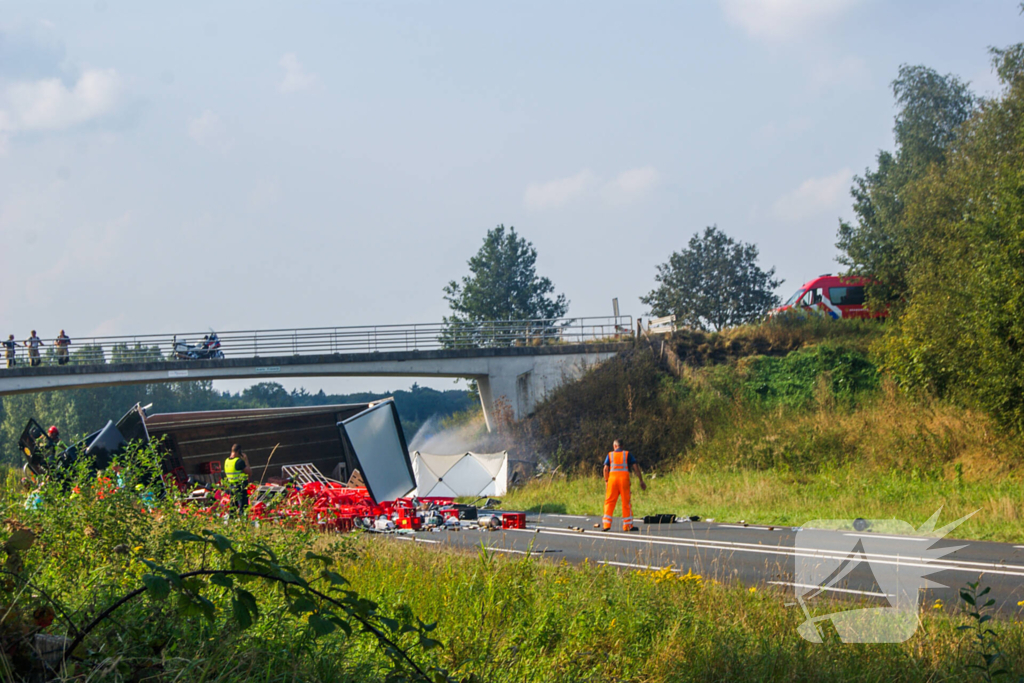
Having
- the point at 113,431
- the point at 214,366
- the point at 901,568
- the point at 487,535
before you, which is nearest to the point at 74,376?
the point at 214,366

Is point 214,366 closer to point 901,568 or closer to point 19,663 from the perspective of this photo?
point 901,568

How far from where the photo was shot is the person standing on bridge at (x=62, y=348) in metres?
39.1

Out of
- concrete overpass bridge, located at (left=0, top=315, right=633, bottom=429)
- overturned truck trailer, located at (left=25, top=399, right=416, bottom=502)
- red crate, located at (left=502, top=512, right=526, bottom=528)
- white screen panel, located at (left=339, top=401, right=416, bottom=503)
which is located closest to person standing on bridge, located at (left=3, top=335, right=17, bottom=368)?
concrete overpass bridge, located at (left=0, top=315, right=633, bottom=429)

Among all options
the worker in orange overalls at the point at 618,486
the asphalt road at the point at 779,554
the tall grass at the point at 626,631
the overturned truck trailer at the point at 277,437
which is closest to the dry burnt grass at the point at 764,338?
the overturned truck trailer at the point at 277,437

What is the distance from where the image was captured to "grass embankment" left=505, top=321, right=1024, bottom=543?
58.3 feet

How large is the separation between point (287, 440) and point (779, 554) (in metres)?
13.6

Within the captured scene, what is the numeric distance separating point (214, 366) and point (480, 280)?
3499 centimetres

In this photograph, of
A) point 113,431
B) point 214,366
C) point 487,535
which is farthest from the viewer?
point 214,366

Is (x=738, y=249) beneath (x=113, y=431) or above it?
above

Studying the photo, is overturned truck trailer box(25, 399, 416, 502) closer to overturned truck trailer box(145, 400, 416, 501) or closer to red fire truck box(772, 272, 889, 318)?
overturned truck trailer box(145, 400, 416, 501)

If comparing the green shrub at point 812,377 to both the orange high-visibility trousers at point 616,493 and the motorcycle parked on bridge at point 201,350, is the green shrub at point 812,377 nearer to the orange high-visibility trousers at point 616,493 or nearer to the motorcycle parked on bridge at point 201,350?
the orange high-visibility trousers at point 616,493

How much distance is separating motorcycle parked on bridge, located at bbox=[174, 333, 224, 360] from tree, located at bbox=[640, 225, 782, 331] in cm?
3578

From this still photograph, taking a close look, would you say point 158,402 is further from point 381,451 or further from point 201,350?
point 381,451

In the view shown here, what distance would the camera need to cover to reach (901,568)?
9852 millimetres
